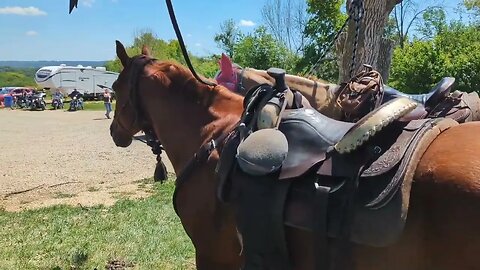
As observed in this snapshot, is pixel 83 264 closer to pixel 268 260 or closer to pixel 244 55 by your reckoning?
pixel 268 260

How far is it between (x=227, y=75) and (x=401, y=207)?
235cm

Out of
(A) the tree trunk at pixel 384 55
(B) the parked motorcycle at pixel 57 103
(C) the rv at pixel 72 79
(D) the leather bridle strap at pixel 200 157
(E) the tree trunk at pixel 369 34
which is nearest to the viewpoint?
(D) the leather bridle strap at pixel 200 157

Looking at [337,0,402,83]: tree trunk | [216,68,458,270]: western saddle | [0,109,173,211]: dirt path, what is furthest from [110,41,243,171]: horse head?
[0,109,173,211]: dirt path

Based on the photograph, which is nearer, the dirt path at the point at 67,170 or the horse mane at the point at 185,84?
the horse mane at the point at 185,84

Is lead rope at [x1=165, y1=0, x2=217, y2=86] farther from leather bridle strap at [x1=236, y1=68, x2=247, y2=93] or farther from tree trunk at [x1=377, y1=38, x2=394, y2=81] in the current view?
tree trunk at [x1=377, y1=38, x2=394, y2=81]

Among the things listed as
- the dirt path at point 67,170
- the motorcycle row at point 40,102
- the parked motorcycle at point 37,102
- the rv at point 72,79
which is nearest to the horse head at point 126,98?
the dirt path at point 67,170

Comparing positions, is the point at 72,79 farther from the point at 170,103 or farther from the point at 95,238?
the point at 170,103

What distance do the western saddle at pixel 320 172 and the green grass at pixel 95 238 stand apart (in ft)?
8.36

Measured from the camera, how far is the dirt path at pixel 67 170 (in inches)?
317

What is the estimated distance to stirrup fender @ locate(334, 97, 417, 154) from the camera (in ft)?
6.11

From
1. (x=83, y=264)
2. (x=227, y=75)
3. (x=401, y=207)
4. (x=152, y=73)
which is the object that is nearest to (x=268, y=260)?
(x=401, y=207)

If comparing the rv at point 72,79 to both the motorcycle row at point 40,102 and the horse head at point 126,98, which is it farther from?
the horse head at point 126,98

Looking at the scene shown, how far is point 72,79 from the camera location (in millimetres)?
46062

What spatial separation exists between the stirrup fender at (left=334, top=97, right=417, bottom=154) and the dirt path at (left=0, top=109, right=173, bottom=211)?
626 cm
